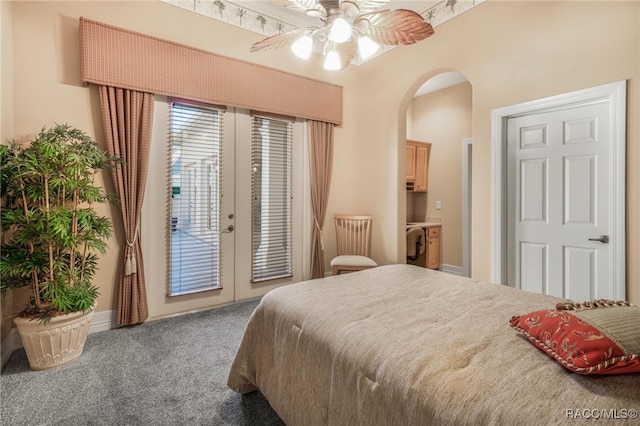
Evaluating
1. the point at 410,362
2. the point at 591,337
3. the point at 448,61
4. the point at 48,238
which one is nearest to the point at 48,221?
the point at 48,238

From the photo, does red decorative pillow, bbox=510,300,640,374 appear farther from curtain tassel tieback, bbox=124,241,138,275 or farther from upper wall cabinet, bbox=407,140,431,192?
upper wall cabinet, bbox=407,140,431,192

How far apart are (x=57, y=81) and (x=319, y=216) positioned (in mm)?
2898

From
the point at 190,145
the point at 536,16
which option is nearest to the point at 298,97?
the point at 190,145

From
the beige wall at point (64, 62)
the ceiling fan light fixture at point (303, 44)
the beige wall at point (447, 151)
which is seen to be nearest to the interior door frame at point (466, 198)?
the beige wall at point (447, 151)

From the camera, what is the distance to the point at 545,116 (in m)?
2.65

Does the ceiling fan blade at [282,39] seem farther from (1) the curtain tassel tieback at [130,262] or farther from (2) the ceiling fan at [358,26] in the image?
(1) the curtain tassel tieback at [130,262]

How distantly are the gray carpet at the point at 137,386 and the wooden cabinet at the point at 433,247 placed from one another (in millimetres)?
3388

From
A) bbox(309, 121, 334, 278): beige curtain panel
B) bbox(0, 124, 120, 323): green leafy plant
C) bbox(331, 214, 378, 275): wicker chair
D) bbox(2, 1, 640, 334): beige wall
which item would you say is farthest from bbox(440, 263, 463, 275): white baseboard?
bbox(0, 124, 120, 323): green leafy plant

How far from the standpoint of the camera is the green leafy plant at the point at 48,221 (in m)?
2.08

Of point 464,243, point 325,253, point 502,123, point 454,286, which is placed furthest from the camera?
point 464,243

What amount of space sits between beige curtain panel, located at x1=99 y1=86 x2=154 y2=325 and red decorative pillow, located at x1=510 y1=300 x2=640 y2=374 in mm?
2991

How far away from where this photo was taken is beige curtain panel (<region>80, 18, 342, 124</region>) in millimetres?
2633

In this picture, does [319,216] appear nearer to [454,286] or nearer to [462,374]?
[454,286]

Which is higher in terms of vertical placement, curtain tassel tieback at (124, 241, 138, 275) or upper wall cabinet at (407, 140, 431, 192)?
upper wall cabinet at (407, 140, 431, 192)
